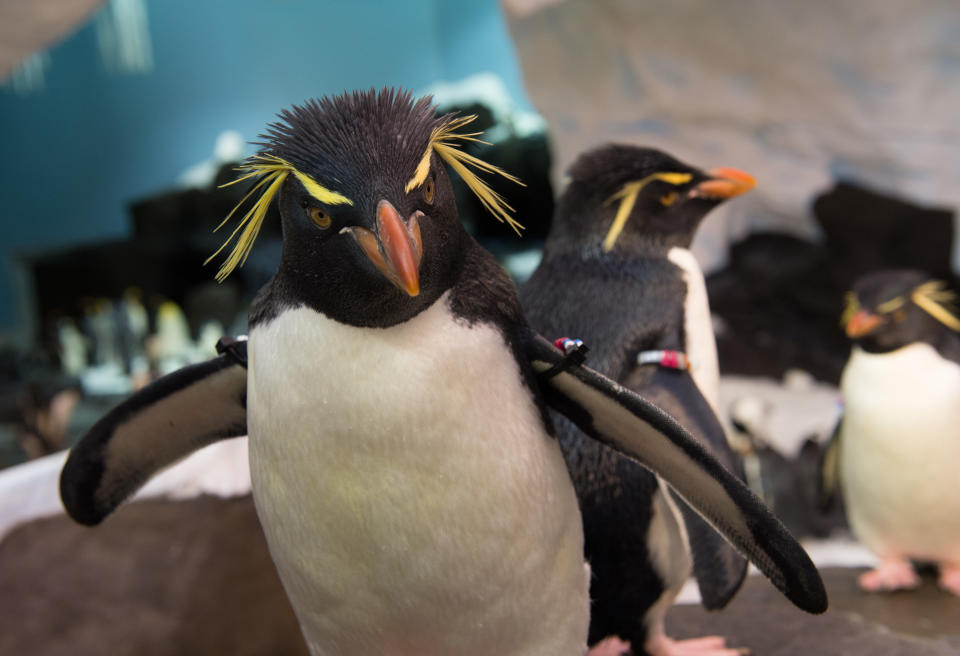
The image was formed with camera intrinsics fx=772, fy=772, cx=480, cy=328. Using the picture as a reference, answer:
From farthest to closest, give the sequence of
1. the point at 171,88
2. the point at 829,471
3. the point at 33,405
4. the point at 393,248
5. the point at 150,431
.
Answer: the point at 171,88 < the point at 33,405 < the point at 829,471 < the point at 150,431 < the point at 393,248

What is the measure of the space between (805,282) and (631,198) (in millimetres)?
3283

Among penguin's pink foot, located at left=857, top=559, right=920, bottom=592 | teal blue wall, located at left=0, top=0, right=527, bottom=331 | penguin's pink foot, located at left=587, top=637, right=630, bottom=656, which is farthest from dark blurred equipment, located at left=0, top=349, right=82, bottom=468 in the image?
penguin's pink foot, located at left=857, top=559, right=920, bottom=592

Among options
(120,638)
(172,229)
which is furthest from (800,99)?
(120,638)

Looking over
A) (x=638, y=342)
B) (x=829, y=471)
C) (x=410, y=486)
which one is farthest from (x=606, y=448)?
(x=829, y=471)

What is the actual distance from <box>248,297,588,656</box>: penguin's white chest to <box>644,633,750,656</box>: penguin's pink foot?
38 cm

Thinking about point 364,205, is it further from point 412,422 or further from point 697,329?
point 697,329

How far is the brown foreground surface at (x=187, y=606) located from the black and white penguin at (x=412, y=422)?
1.67 feet

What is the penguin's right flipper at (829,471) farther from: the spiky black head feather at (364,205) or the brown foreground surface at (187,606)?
the spiky black head feather at (364,205)

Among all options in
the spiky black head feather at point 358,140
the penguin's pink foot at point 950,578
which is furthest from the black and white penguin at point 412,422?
the penguin's pink foot at point 950,578

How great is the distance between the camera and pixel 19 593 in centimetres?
112

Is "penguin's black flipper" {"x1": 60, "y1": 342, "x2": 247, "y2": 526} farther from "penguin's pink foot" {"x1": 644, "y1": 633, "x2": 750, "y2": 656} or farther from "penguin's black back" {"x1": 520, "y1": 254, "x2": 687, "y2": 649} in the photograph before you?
"penguin's pink foot" {"x1": 644, "y1": 633, "x2": 750, "y2": 656}

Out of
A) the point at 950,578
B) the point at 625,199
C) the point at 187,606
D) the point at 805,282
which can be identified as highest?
the point at 625,199

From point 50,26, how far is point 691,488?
3319 millimetres

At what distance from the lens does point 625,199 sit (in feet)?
3.51
